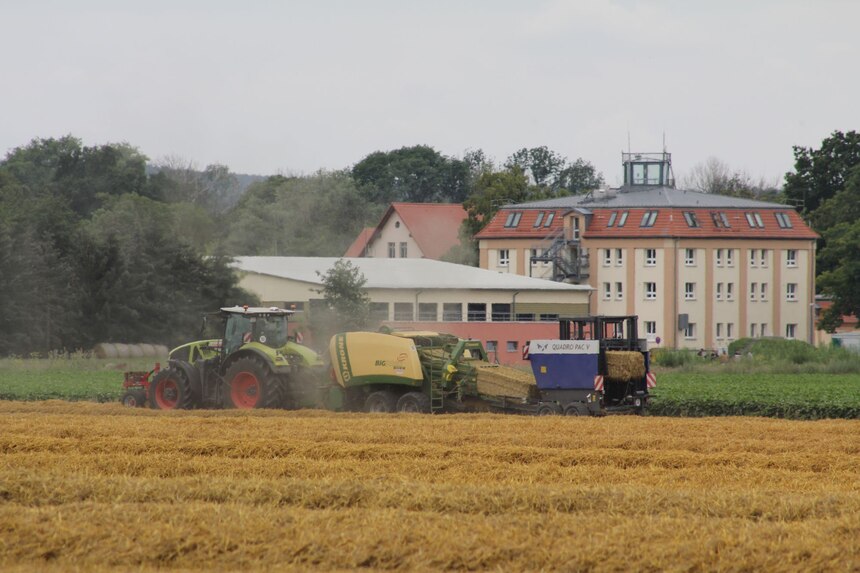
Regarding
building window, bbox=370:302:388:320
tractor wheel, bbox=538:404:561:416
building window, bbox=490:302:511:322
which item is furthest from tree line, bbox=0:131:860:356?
tractor wheel, bbox=538:404:561:416

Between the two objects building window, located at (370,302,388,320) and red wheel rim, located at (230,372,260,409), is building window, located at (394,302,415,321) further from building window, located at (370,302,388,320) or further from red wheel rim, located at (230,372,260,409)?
red wheel rim, located at (230,372,260,409)

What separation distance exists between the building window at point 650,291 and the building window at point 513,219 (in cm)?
993

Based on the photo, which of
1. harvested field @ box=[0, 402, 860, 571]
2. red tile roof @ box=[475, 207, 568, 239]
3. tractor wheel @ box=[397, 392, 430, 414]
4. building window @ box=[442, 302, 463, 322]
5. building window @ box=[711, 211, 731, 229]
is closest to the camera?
harvested field @ box=[0, 402, 860, 571]

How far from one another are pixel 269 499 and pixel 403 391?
13.7m

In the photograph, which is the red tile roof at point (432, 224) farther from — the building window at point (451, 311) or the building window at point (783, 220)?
the building window at point (451, 311)

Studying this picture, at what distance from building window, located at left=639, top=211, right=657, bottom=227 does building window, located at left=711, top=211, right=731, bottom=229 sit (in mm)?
3632

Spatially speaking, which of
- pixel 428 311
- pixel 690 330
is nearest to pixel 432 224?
pixel 690 330

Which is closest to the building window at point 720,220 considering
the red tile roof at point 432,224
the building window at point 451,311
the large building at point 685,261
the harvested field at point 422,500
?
the large building at point 685,261

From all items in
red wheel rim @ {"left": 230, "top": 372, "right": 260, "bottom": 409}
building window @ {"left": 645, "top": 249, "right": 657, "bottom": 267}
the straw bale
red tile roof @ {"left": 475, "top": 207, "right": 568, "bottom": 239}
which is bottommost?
red wheel rim @ {"left": 230, "top": 372, "right": 260, "bottom": 409}


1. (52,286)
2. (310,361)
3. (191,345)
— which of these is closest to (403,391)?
(310,361)

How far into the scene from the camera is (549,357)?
2911cm

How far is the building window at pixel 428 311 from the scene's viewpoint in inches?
2697

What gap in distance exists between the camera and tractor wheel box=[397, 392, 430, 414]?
1145 inches

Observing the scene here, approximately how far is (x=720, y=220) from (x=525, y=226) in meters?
12.3
